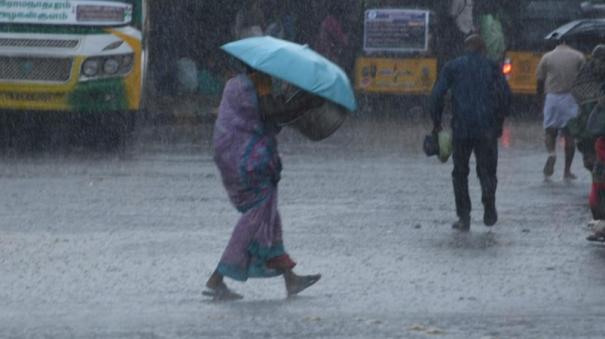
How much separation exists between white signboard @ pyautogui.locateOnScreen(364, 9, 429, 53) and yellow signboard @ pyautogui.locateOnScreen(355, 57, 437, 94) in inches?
8.5

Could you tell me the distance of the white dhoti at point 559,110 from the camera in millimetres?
19312

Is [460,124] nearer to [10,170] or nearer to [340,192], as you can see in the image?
[340,192]

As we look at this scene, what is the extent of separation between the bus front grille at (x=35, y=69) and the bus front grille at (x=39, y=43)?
0.53 ft

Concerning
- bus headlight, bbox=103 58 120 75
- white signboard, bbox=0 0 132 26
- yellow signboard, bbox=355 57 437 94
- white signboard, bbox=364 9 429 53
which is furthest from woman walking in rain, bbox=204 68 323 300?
white signboard, bbox=364 9 429 53

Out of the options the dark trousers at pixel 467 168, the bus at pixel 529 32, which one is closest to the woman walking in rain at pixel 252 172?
the dark trousers at pixel 467 168

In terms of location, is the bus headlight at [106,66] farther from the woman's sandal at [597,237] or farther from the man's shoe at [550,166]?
the woman's sandal at [597,237]

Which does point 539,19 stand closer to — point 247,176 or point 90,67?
point 90,67

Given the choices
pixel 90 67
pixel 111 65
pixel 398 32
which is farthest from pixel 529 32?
pixel 90 67

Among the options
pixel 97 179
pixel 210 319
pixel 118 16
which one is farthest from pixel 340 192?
pixel 210 319

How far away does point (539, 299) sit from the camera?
1064 cm

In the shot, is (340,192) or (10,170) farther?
(10,170)

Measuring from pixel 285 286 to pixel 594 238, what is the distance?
3369 mm

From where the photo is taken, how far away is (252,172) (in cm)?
1069

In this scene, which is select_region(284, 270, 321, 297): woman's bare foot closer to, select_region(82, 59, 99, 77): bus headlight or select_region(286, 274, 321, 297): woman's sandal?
select_region(286, 274, 321, 297): woman's sandal
